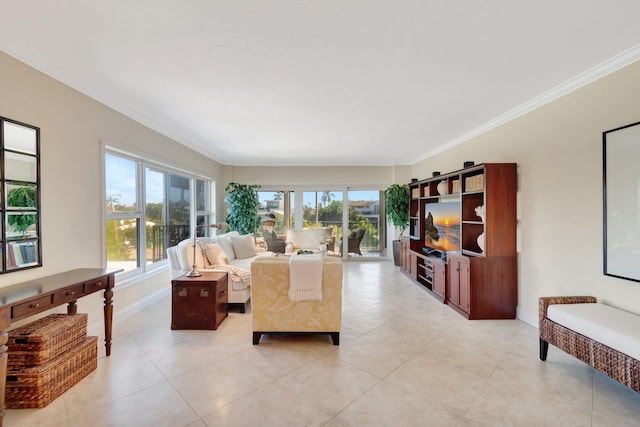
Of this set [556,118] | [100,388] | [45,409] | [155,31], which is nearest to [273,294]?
[100,388]

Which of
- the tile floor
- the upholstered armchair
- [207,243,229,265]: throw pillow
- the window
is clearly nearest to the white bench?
the tile floor

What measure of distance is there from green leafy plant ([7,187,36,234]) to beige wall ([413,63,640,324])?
4808 millimetres

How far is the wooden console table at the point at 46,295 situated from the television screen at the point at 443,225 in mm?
4298

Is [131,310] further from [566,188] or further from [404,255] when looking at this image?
[566,188]

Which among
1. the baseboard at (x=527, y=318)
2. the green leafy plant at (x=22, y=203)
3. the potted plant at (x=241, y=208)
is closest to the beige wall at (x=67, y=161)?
the green leafy plant at (x=22, y=203)

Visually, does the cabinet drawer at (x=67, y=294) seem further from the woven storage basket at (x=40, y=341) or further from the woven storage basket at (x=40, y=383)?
the woven storage basket at (x=40, y=383)

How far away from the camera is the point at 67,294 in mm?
2100

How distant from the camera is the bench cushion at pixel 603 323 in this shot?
1.83m

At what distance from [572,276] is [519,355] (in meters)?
0.95

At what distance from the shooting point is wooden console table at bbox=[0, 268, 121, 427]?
1627 millimetres

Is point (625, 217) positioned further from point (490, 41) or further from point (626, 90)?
point (490, 41)

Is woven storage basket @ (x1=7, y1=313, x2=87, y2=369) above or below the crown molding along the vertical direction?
below

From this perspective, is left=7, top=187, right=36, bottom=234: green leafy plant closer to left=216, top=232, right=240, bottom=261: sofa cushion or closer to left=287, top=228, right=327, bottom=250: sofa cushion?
left=216, top=232, right=240, bottom=261: sofa cushion

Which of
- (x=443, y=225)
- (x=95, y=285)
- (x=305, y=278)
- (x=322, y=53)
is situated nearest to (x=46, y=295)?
(x=95, y=285)
